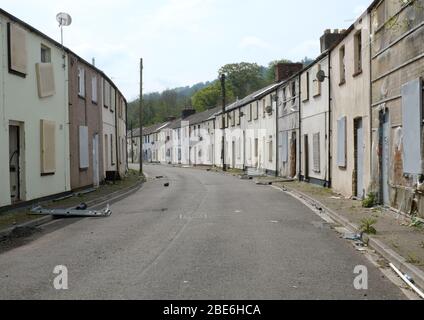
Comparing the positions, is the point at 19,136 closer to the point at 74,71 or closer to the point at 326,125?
the point at 74,71

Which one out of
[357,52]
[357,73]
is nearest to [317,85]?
[357,52]

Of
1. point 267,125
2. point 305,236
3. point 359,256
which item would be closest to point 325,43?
point 267,125

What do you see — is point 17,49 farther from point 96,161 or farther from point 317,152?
point 317,152

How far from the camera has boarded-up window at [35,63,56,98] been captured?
1720cm

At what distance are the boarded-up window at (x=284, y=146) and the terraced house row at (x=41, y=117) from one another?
1105 cm

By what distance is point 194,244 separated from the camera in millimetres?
9930

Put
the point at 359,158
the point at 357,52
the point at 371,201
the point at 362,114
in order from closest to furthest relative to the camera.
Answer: the point at 371,201
the point at 362,114
the point at 359,158
the point at 357,52

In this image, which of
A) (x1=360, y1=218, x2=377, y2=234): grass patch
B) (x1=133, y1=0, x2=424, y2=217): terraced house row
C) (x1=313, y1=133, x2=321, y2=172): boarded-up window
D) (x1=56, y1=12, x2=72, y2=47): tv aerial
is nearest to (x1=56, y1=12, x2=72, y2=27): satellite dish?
(x1=56, y1=12, x2=72, y2=47): tv aerial

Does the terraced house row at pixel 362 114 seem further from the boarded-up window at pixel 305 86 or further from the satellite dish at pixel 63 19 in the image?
the satellite dish at pixel 63 19

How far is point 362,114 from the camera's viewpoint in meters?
17.0

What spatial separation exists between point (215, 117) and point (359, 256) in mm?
48544

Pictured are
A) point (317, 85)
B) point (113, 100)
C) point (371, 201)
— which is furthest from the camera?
point (113, 100)

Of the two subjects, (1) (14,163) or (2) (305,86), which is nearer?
(1) (14,163)

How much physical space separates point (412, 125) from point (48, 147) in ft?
36.7
